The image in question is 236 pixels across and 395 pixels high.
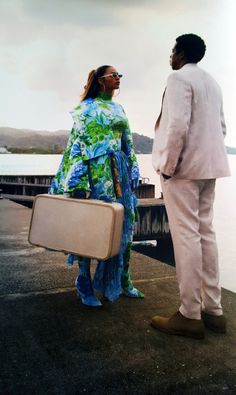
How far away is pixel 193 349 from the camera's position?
256cm

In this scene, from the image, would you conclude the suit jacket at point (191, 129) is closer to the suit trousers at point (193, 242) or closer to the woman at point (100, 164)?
the suit trousers at point (193, 242)

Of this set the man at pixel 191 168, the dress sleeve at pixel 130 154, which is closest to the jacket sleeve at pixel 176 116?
the man at pixel 191 168

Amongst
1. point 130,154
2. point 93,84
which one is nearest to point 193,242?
point 130,154

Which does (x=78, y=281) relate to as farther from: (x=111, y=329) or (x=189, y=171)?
(x=189, y=171)

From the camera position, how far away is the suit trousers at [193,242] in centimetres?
272

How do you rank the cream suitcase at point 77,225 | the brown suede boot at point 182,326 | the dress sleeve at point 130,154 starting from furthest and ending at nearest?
1. the dress sleeve at point 130,154
2. the cream suitcase at point 77,225
3. the brown suede boot at point 182,326

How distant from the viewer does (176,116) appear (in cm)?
261

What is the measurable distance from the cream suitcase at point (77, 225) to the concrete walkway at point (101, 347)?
1.80ft

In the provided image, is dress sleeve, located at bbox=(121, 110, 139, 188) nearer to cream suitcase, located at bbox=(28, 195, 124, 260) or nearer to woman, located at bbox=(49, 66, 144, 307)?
woman, located at bbox=(49, 66, 144, 307)

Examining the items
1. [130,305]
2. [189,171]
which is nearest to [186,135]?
[189,171]

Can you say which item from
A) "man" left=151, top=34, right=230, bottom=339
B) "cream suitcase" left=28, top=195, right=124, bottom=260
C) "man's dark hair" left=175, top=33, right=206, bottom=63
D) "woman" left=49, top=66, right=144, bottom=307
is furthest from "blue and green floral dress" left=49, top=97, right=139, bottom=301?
"man's dark hair" left=175, top=33, right=206, bottom=63

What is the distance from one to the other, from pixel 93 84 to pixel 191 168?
1205 mm

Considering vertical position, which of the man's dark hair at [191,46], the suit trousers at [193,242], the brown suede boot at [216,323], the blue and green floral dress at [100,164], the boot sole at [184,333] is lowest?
the boot sole at [184,333]

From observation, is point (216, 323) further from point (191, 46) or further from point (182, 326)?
point (191, 46)
